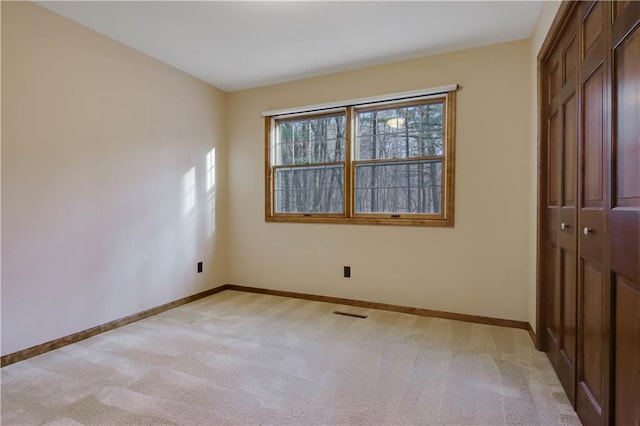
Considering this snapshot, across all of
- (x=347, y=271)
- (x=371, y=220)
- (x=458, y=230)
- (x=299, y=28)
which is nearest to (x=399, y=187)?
(x=371, y=220)

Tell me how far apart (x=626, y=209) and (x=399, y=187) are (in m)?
2.09

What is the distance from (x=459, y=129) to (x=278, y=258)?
2.31 m

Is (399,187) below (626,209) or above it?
above

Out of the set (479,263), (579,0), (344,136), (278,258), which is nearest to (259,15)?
(344,136)

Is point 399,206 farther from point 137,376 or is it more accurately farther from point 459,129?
point 137,376

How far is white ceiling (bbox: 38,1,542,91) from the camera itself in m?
2.23

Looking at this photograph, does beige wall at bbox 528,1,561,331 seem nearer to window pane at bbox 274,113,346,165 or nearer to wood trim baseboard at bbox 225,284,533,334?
wood trim baseboard at bbox 225,284,533,334

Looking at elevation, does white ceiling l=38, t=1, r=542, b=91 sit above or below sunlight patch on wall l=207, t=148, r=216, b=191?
above

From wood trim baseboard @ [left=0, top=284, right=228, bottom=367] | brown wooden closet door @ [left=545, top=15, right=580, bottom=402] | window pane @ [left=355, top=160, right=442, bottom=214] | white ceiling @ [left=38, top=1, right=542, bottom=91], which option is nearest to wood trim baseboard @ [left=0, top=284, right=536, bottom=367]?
wood trim baseboard @ [left=0, top=284, right=228, bottom=367]

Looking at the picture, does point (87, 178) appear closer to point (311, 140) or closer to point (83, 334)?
point (83, 334)

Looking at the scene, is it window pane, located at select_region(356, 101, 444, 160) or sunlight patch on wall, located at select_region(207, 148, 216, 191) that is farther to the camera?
sunlight patch on wall, located at select_region(207, 148, 216, 191)

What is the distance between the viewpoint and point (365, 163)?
10.8 feet

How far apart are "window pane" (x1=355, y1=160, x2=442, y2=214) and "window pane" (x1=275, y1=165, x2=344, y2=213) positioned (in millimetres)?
240

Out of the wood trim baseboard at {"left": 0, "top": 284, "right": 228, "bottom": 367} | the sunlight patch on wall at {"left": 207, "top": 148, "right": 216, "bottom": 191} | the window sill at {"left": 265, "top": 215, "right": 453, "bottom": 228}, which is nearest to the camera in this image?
the wood trim baseboard at {"left": 0, "top": 284, "right": 228, "bottom": 367}
